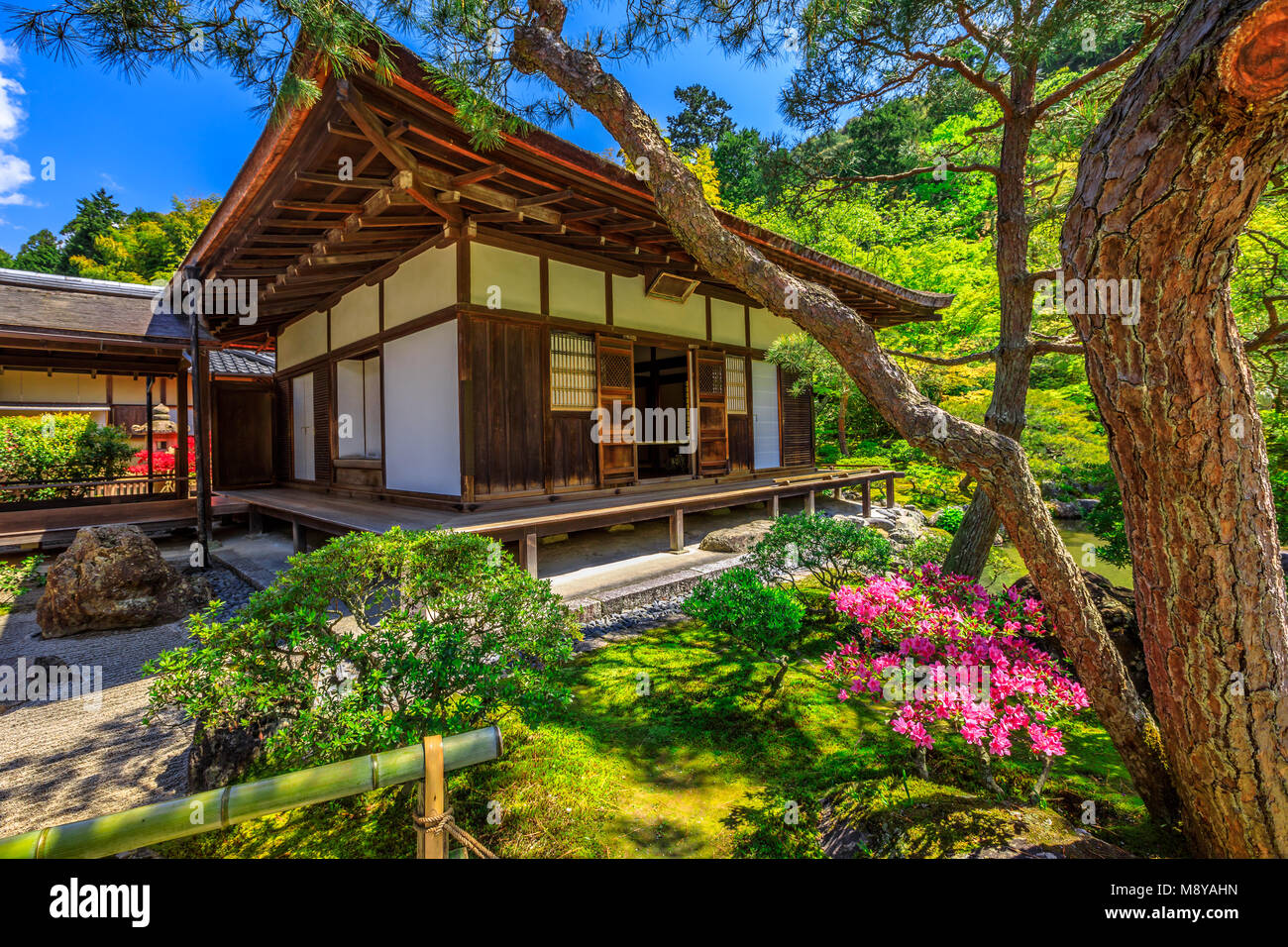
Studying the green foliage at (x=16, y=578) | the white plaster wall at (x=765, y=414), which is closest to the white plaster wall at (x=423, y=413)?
the green foliage at (x=16, y=578)

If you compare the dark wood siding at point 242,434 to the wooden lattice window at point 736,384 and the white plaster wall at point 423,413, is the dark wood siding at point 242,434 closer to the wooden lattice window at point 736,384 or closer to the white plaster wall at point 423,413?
the white plaster wall at point 423,413

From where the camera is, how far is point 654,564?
5.64m

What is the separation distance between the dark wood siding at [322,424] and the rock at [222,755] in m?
7.05

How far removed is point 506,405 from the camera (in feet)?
19.8

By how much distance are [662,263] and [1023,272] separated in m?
4.25

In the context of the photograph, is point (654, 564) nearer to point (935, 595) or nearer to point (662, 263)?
point (935, 595)

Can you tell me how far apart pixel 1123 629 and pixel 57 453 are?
14538mm

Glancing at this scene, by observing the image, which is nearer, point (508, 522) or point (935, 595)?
point (935, 595)

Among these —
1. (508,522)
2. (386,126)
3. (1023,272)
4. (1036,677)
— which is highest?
(386,126)

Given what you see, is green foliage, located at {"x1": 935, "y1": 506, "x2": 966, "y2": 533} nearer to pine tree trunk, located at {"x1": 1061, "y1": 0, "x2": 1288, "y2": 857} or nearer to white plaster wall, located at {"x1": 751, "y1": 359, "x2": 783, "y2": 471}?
white plaster wall, located at {"x1": 751, "y1": 359, "x2": 783, "y2": 471}
